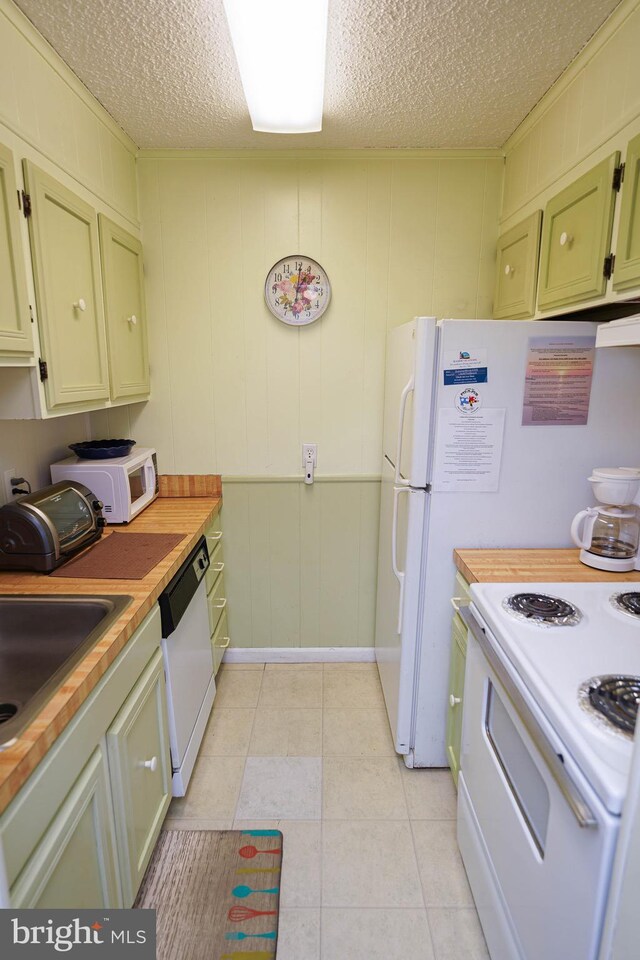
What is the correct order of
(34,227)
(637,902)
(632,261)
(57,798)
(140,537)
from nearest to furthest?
(637,902) → (57,798) → (632,261) → (34,227) → (140,537)

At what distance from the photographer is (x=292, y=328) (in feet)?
7.98

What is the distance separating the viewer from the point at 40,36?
150 centimetres

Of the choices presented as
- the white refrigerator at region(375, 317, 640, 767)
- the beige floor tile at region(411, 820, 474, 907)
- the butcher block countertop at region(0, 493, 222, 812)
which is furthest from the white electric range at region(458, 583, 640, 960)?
the butcher block countertop at region(0, 493, 222, 812)

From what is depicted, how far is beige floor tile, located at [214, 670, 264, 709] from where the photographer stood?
7.98 feet

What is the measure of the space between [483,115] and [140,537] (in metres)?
2.18

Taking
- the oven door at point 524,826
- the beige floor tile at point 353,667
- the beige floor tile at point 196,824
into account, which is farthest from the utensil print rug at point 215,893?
the beige floor tile at point 353,667

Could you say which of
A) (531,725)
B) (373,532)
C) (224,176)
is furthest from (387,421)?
(531,725)

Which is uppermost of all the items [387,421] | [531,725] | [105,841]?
[387,421]

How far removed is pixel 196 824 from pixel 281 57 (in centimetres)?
257

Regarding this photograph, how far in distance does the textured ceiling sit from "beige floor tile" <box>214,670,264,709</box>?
2.57 metres

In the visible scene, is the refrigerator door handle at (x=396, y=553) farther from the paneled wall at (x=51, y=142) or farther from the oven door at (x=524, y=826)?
the paneled wall at (x=51, y=142)

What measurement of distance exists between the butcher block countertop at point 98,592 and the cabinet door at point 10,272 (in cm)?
70

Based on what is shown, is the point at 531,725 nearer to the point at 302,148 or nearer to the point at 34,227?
the point at 34,227

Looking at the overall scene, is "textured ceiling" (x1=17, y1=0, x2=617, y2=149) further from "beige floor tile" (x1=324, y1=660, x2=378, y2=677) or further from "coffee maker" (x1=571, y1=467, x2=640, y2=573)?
"beige floor tile" (x1=324, y1=660, x2=378, y2=677)
